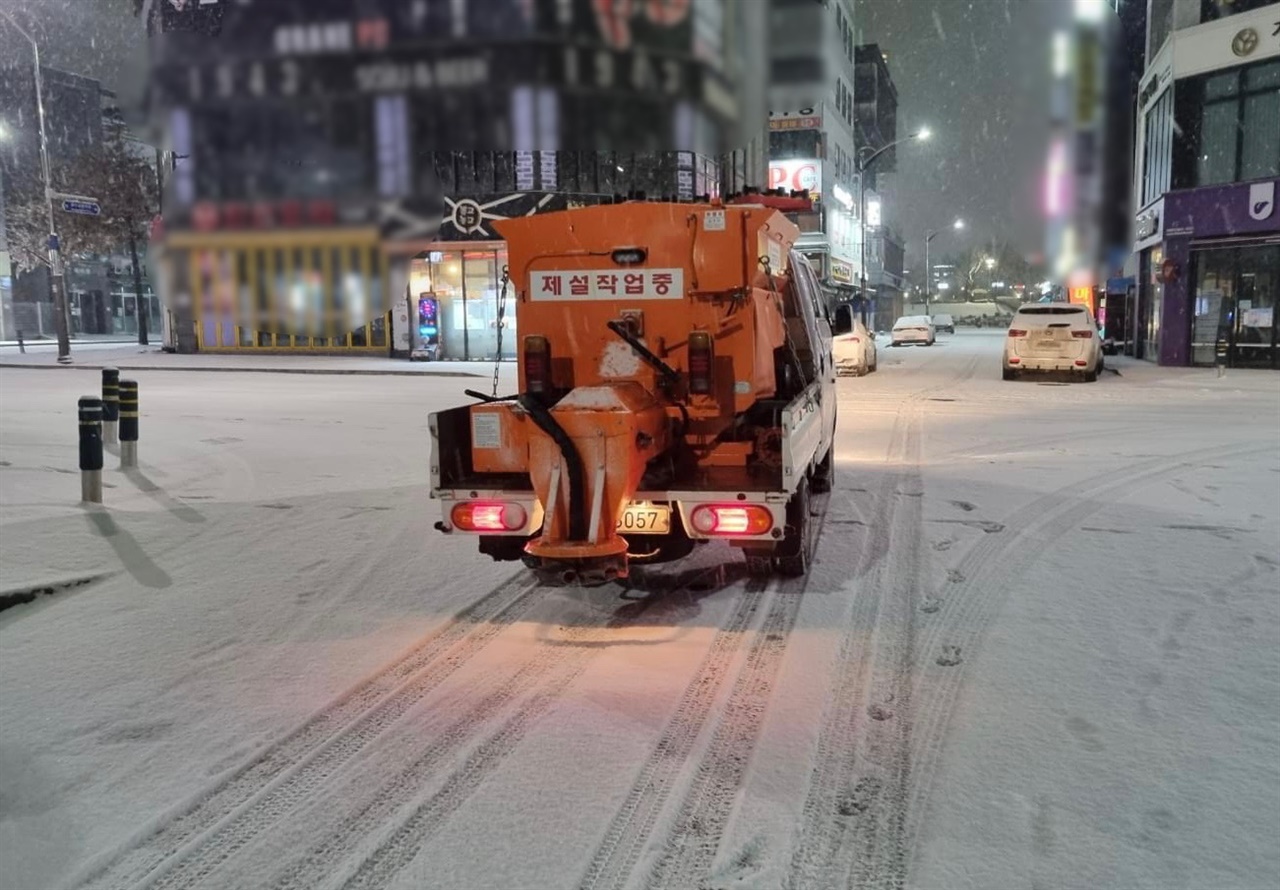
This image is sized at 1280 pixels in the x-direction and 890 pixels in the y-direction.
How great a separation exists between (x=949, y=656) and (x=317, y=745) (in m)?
2.98

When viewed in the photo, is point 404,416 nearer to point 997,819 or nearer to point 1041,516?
point 1041,516

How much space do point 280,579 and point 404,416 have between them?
370 inches

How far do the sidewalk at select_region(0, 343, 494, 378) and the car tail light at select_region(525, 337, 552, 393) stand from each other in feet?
62.5

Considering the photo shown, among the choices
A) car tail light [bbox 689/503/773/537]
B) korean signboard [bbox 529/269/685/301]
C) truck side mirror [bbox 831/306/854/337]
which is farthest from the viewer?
truck side mirror [bbox 831/306/854/337]

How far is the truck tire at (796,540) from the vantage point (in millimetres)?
5965

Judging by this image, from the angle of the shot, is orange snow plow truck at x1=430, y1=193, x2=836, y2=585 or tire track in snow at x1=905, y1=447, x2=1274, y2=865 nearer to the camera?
tire track in snow at x1=905, y1=447, x2=1274, y2=865

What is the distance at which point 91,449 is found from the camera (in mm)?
8289

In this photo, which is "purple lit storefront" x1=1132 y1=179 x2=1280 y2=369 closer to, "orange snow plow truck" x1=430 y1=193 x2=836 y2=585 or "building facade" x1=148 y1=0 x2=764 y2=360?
"building facade" x1=148 y1=0 x2=764 y2=360

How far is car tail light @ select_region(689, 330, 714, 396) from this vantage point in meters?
5.68

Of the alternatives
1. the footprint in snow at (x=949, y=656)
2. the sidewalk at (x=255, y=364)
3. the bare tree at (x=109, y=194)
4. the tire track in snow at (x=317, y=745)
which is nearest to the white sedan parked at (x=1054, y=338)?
the sidewalk at (x=255, y=364)

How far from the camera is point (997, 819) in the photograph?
131 inches

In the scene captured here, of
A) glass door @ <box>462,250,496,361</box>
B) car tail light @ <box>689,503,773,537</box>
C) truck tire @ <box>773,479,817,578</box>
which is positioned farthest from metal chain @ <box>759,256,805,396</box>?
glass door @ <box>462,250,496,361</box>

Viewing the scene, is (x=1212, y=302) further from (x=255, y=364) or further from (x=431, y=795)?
(x=431, y=795)

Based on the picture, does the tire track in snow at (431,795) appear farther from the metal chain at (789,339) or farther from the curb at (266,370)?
the curb at (266,370)
